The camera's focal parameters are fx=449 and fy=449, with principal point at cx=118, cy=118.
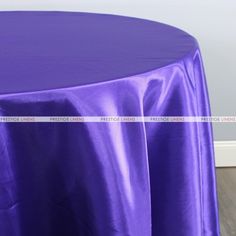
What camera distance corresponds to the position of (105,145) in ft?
2.88

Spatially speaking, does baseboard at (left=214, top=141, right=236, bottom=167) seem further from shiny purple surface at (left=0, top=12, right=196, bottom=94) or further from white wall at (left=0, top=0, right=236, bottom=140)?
shiny purple surface at (left=0, top=12, right=196, bottom=94)

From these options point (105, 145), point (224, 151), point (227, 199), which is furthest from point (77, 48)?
point (224, 151)

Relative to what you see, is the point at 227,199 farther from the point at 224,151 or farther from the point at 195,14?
the point at 195,14

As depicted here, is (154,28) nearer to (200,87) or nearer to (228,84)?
(200,87)

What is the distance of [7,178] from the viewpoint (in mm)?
875

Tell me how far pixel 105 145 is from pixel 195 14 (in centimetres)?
107

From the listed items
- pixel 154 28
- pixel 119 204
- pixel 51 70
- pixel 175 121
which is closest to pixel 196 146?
pixel 175 121

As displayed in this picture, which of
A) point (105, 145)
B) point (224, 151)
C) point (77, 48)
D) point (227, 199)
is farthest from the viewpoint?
point (224, 151)

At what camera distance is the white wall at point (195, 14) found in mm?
1768

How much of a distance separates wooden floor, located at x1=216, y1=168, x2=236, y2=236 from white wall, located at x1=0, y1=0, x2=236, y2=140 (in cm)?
44

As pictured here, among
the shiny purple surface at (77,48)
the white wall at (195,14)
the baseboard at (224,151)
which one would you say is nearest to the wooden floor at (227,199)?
the baseboard at (224,151)

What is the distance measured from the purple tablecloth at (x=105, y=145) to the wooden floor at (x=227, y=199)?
48 cm

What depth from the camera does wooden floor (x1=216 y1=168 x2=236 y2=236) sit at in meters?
1.61

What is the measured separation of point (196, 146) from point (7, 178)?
1.39ft
